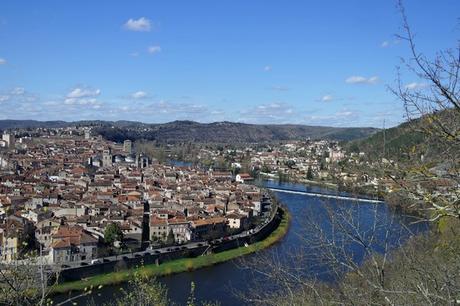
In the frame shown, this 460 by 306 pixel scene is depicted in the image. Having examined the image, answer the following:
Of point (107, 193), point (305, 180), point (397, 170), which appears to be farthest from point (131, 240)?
point (305, 180)

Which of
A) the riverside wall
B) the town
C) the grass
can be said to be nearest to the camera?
the grass

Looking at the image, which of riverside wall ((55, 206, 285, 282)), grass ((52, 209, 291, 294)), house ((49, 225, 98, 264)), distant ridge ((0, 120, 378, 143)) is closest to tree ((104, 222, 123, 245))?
house ((49, 225, 98, 264))

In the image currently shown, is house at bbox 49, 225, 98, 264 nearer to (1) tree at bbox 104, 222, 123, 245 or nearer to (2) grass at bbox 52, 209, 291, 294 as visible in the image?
(1) tree at bbox 104, 222, 123, 245

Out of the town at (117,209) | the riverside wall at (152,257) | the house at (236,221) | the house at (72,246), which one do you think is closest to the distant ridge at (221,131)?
the town at (117,209)

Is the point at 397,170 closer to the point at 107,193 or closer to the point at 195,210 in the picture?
the point at 195,210

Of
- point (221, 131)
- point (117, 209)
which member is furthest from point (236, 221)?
point (221, 131)
